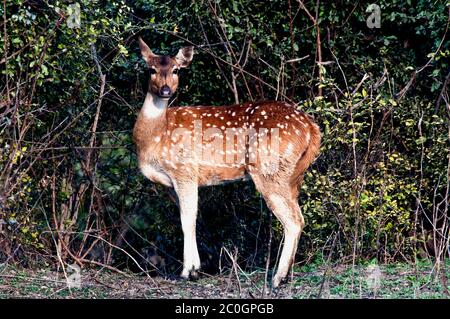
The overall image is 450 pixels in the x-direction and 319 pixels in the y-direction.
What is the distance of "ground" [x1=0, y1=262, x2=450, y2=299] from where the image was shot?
29.9 feet

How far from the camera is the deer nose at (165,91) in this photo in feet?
34.4

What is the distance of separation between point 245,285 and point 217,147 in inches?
66.5

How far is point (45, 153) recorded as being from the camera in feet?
39.1

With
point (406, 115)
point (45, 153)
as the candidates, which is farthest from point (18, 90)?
point (406, 115)

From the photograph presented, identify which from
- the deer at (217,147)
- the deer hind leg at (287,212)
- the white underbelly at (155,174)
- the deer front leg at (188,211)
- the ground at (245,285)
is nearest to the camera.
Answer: the ground at (245,285)

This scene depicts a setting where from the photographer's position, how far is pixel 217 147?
35.5ft

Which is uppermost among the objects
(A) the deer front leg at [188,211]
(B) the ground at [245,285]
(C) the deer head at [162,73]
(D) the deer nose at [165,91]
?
(C) the deer head at [162,73]

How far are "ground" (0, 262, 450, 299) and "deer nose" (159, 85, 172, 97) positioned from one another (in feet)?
5.92

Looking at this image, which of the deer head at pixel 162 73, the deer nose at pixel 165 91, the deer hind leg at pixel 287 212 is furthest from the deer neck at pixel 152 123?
the deer hind leg at pixel 287 212

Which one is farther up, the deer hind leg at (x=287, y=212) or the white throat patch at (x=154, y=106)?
the white throat patch at (x=154, y=106)

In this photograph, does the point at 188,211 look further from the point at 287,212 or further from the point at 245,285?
the point at 245,285

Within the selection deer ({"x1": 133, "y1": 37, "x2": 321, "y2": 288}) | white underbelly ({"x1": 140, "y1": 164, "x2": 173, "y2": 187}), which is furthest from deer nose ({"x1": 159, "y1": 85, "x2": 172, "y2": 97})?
white underbelly ({"x1": 140, "y1": 164, "x2": 173, "y2": 187})

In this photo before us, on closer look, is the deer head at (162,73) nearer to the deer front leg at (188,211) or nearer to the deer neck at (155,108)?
the deer neck at (155,108)

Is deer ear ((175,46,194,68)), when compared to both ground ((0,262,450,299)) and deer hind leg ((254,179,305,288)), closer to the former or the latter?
deer hind leg ((254,179,305,288))
